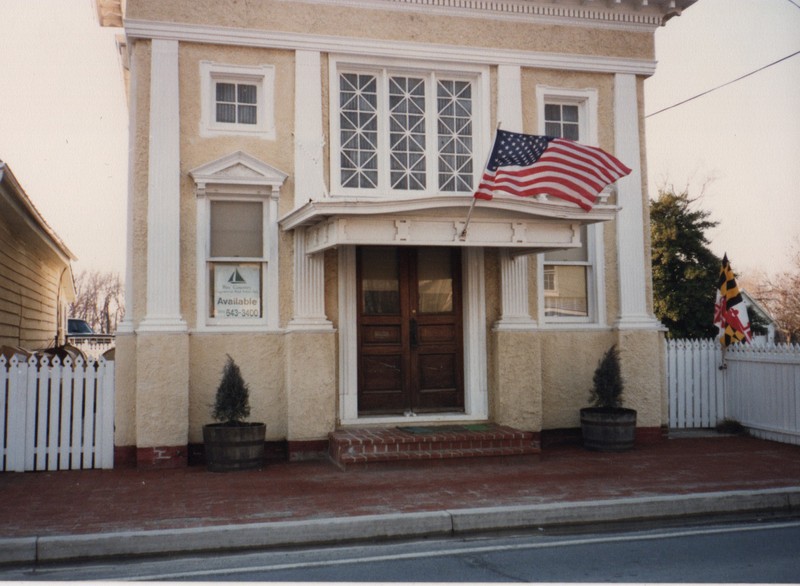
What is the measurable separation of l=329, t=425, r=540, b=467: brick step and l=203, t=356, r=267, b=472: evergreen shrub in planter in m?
1.07

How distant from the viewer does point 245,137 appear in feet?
36.8

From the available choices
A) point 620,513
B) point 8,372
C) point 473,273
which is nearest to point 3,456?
point 8,372

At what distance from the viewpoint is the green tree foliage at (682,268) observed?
20.9 metres

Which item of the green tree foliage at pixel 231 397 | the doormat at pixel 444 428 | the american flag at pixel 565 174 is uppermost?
the american flag at pixel 565 174

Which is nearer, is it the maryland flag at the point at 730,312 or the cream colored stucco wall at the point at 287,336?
the cream colored stucco wall at the point at 287,336

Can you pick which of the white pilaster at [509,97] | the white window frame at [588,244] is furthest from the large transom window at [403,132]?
the white window frame at [588,244]

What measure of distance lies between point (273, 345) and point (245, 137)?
2.96 metres

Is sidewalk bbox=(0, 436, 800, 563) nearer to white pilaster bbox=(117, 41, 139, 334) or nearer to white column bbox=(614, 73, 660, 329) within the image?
white pilaster bbox=(117, 41, 139, 334)

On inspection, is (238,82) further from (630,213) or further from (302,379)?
(630,213)

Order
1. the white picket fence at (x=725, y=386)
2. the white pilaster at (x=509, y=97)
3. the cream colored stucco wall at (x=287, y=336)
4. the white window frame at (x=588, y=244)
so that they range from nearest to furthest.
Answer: the cream colored stucco wall at (x=287, y=336) < the white pilaster at (x=509, y=97) < the white window frame at (x=588, y=244) < the white picket fence at (x=725, y=386)

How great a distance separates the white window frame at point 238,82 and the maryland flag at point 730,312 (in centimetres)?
789

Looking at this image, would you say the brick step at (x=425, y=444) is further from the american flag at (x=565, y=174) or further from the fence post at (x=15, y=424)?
the fence post at (x=15, y=424)

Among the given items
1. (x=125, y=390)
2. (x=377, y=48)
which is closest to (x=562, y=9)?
(x=377, y=48)

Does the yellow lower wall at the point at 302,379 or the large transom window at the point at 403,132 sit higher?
the large transom window at the point at 403,132
